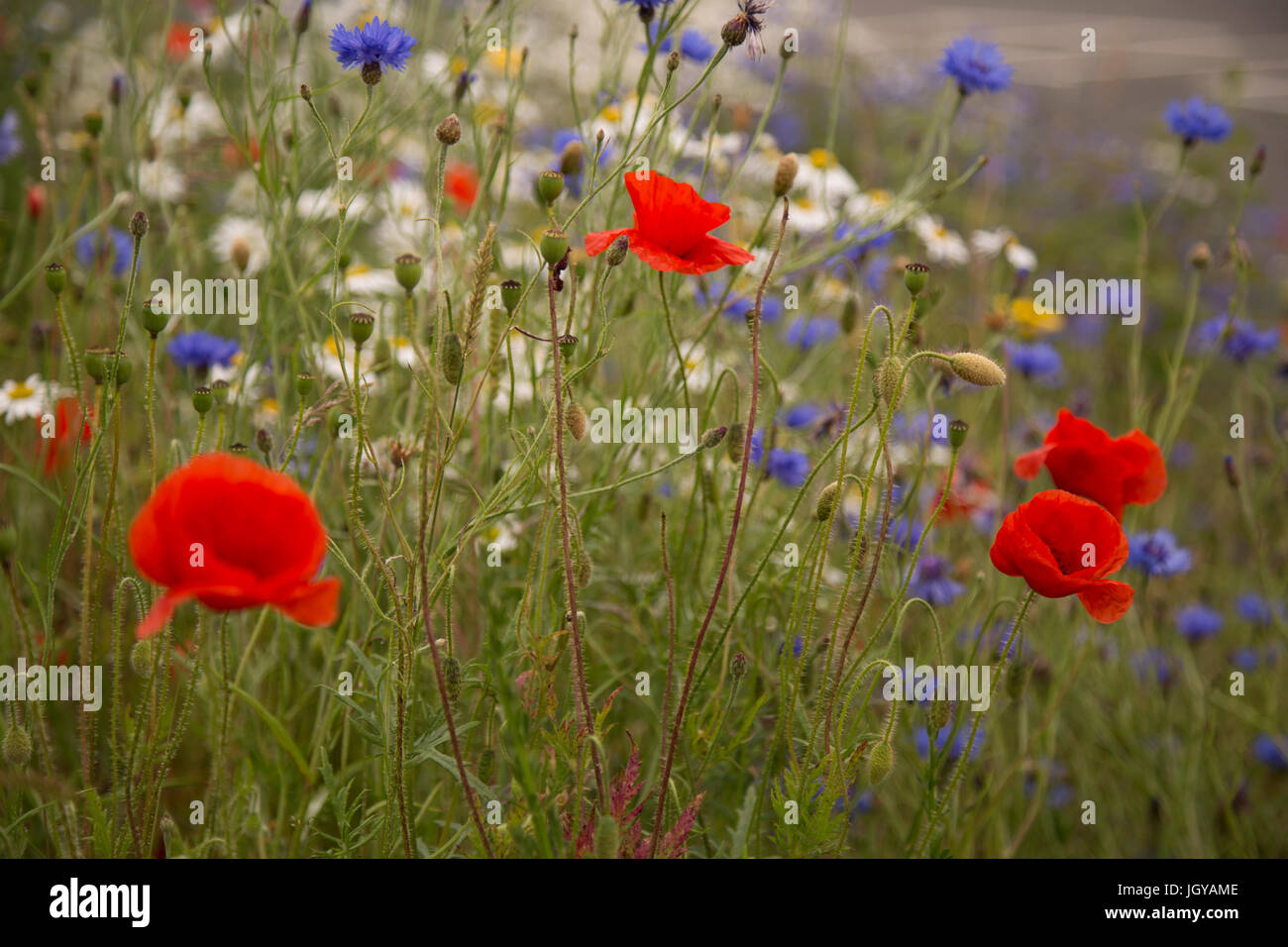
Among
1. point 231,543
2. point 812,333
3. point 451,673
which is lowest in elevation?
point 451,673

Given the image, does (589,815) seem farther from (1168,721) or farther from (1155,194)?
(1155,194)

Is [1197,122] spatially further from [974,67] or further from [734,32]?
[734,32]

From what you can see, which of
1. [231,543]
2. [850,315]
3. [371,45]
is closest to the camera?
[231,543]

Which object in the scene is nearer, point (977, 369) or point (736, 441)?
point (977, 369)

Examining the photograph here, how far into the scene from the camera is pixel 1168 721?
6.25ft

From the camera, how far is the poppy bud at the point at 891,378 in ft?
3.35

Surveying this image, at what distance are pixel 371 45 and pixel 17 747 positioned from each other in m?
0.82

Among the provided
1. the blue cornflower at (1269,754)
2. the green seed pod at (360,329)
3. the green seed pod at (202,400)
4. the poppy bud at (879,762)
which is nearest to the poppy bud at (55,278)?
the green seed pod at (202,400)

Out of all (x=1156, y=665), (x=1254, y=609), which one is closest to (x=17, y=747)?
(x=1156, y=665)

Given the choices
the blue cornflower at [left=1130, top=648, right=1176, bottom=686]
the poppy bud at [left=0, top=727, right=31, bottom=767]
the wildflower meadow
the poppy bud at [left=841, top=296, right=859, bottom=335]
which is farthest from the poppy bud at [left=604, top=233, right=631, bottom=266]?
the blue cornflower at [left=1130, top=648, right=1176, bottom=686]

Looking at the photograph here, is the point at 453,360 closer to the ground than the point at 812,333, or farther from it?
closer to the ground

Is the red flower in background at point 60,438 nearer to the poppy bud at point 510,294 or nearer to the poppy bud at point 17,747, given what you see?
the poppy bud at point 17,747

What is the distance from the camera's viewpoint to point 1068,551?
1.07m

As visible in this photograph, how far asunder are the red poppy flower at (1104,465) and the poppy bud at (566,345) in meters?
0.54
